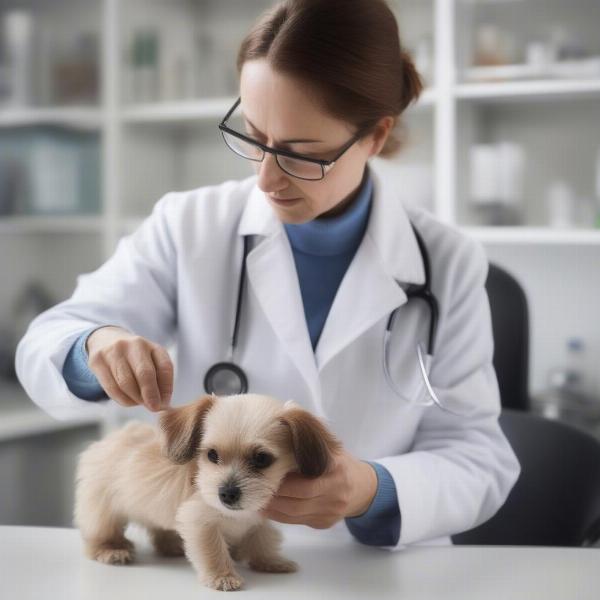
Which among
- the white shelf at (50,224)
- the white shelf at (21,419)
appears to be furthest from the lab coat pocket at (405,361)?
the white shelf at (50,224)

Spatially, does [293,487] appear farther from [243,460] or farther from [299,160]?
[299,160]

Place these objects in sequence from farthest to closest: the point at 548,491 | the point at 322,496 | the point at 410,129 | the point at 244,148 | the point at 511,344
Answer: the point at 410,129
the point at 511,344
the point at 548,491
the point at 244,148
the point at 322,496

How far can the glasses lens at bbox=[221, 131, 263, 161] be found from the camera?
1.00m

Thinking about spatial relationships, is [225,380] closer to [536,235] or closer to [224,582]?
[224,582]

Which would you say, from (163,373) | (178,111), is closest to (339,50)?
(163,373)

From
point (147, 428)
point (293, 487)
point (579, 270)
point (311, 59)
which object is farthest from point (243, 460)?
point (579, 270)

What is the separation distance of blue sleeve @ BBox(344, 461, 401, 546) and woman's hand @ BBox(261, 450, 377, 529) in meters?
0.05

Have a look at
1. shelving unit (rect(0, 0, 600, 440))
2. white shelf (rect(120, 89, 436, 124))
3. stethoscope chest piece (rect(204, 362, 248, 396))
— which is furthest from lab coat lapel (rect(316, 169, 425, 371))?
white shelf (rect(120, 89, 436, 124))

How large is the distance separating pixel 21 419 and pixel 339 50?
6.17ft

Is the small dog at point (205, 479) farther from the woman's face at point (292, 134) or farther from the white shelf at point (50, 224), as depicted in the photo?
the white shelf at point (50, 224)

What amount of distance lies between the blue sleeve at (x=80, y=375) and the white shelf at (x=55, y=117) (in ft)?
5.84

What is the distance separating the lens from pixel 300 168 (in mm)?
1000

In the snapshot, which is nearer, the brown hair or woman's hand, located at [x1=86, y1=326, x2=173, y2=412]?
woman's hand, located at [x1=86, y1=326, x2=173, y2=412]

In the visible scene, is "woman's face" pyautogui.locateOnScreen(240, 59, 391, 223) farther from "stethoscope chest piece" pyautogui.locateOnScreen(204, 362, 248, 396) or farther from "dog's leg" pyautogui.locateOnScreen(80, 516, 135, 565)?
"dog's leg" pyautogui.locateOnScreen(80, 516, 135, 565)
